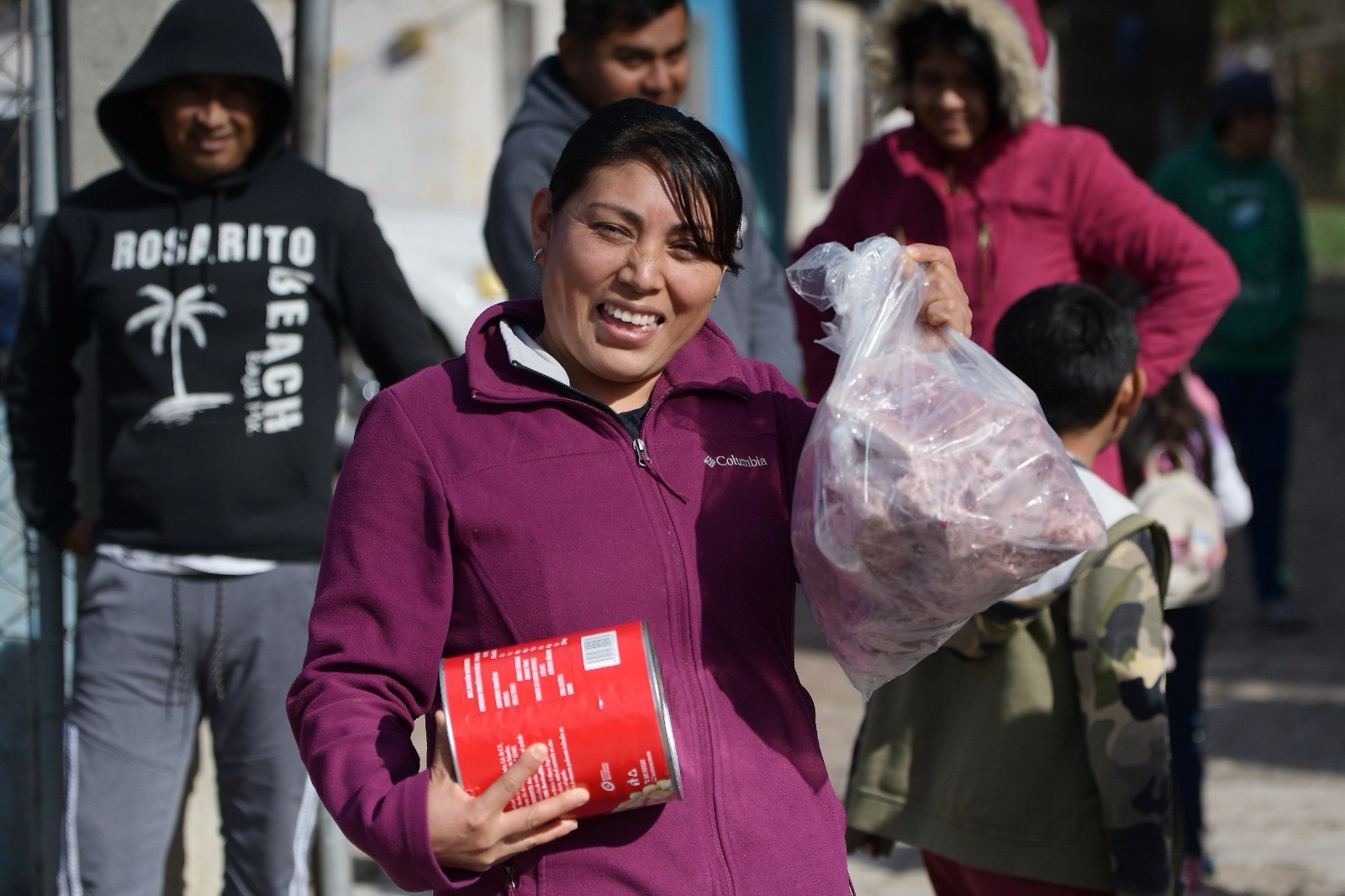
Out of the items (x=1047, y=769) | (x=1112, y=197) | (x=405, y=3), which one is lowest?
(x=1047, y=769)

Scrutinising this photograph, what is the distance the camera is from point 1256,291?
7434 millimetres

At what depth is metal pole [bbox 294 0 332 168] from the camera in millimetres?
3643

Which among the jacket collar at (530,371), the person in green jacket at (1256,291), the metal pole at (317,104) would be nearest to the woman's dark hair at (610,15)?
the metal pole at (317,104)

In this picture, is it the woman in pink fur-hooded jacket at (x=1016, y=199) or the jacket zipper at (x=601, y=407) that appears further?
the woman in pink fur-hooded jacket at (x=1016, y=199)

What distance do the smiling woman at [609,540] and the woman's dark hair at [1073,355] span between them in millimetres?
931

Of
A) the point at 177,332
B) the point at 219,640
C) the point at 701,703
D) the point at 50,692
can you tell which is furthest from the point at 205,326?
the point at 701,703

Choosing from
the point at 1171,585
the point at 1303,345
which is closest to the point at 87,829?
the point at 1171,585

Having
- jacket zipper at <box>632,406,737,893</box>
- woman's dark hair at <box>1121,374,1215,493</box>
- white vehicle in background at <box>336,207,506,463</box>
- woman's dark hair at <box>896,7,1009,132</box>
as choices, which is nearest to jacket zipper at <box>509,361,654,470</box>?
jacket zipper at <box>632,406,737,893</box>

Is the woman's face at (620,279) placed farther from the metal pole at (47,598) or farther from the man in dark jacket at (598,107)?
the metal pole at (47,598)

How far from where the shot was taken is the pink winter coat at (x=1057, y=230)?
3469 millimetres

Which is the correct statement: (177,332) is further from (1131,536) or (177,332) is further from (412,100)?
(412,100)

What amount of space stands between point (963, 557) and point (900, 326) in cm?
33

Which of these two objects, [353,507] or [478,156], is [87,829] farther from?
[478,156]

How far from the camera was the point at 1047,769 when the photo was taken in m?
2.75
